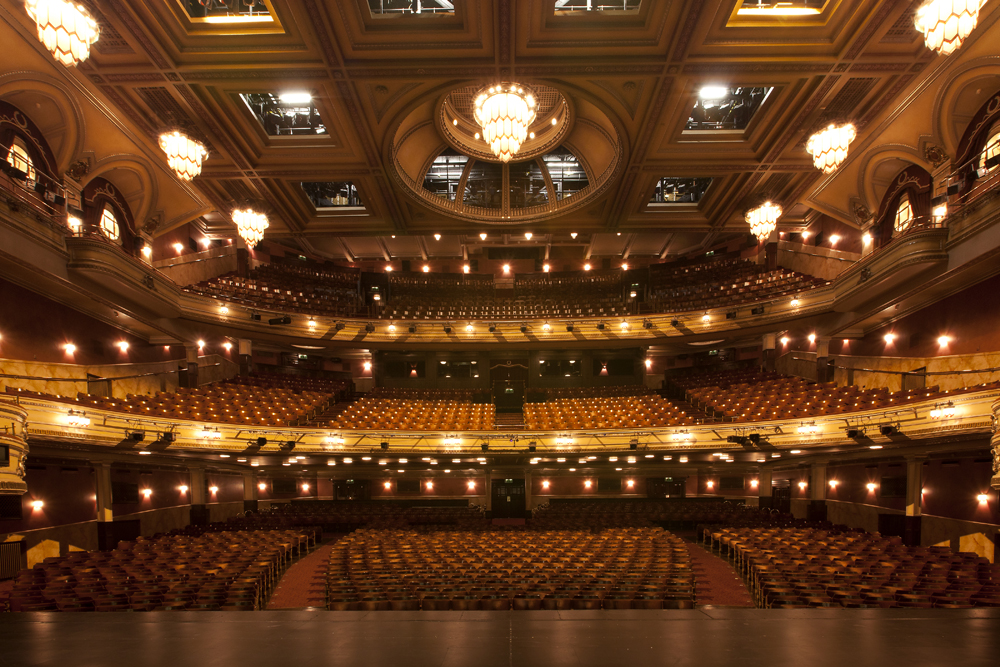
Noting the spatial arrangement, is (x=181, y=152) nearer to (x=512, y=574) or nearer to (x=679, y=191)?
(x=512, y=574)

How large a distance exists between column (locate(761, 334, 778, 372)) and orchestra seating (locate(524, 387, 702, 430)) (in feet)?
15.4

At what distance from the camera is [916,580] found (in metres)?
8.61

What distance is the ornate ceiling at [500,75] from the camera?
11.1 meters

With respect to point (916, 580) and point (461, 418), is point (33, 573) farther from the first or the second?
point (916, 580)

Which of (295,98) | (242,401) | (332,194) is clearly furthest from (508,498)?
(295,98)

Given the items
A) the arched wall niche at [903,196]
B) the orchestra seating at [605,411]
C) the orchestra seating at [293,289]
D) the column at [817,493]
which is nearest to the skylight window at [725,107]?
the arched wall niche at [903,196]

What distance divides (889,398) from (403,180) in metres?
16.2

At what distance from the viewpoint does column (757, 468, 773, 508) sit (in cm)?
2105

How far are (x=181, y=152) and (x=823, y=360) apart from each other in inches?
840

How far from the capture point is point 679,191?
2073 centimetres

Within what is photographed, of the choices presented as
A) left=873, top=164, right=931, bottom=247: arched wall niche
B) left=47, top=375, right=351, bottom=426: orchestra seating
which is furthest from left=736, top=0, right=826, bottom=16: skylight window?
left=47, top=375, right=351, bottom=426: orchestra seating

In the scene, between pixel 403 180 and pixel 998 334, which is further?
pixel 403 180

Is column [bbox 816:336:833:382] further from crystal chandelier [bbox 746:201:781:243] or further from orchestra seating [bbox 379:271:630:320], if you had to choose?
orchestra seating [bbox 379:271:630:320]

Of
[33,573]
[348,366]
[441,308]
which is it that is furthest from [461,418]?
[33,573]
